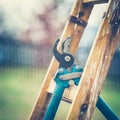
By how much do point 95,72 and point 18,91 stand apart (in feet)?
1.74

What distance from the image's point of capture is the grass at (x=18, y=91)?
64.7 inches

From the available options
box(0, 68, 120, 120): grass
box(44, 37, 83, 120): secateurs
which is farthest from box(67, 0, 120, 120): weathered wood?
box(0, 68, 120, 120): grass

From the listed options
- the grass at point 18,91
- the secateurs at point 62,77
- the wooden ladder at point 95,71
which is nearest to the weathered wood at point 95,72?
the wooden ladder at point 95,71

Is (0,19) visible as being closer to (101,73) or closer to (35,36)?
(35,36)

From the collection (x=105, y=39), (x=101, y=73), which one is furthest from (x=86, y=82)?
(x=105, y=39)

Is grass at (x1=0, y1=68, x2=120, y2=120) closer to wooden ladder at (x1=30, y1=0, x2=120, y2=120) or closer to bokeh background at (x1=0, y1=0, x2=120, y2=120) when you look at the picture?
bokeh background at (x1=0, y1=0, x2=120, y2=120)

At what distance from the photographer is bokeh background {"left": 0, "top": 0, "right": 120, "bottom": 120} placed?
5.46 ft

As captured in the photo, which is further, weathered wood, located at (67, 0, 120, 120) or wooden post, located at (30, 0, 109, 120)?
wooden post, located at (30, 0, 109, 120)

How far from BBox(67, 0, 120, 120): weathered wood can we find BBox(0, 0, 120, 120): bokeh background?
486mm

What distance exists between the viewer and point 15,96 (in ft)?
5.46

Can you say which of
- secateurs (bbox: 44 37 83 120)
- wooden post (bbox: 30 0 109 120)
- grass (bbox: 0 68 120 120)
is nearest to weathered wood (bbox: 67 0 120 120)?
secateurs (bbox: 44 37 83 120)

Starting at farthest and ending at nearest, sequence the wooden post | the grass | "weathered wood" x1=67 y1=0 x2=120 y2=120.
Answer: the grass, the wooden post, "weathered wood" x1=67 y1=0 x2=120 y2=120

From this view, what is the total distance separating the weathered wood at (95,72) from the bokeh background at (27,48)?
0.49m

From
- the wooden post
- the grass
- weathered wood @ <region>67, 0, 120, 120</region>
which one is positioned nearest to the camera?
weathered wood @ <region>67, 0, 120, 120</region>
